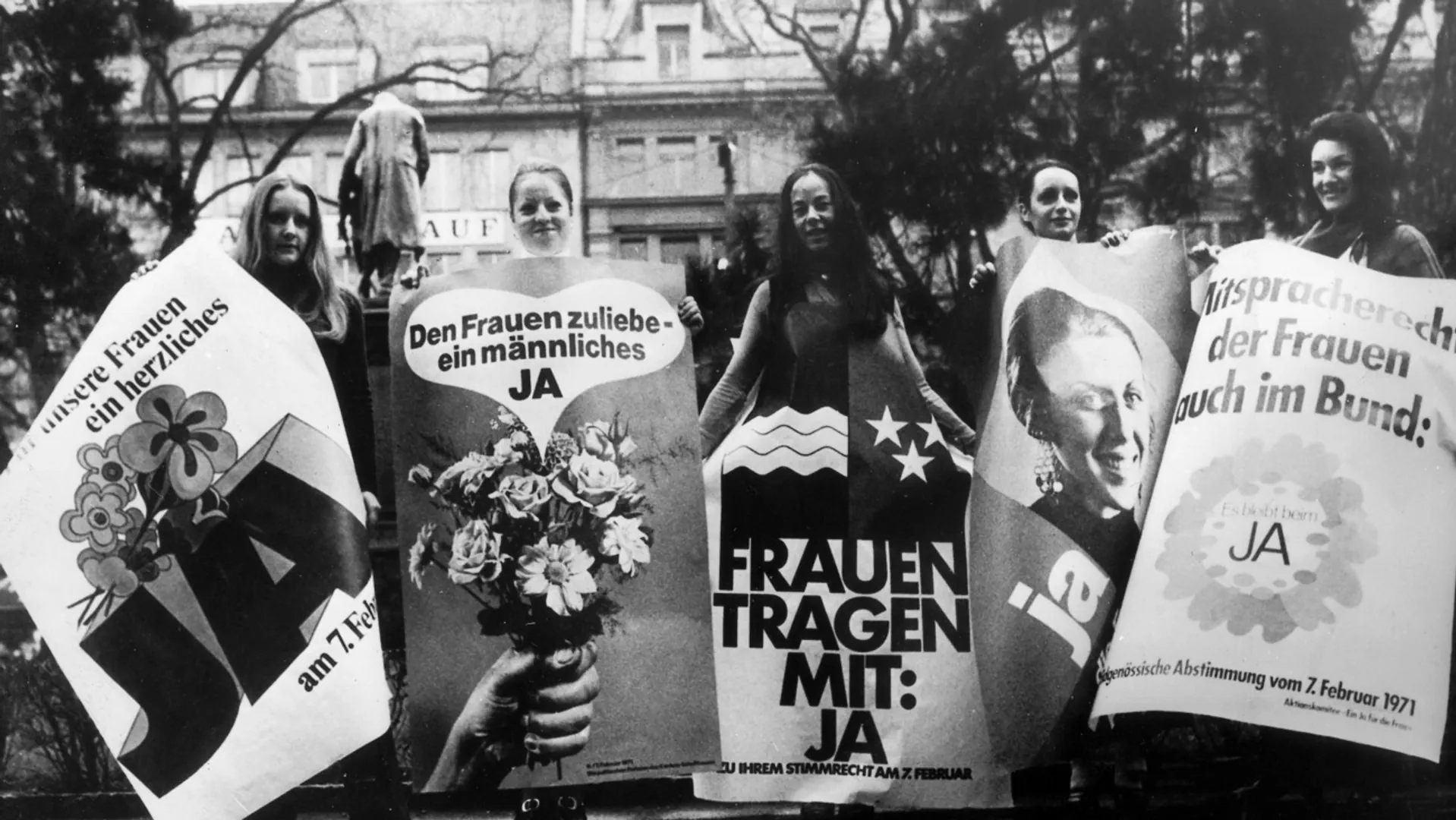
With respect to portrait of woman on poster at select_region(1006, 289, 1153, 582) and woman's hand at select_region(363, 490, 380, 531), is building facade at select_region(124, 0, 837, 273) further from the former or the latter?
portrait of woman on poster at select_region(1006, 289, 1153, 582)

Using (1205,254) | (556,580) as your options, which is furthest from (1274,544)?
(556,580)

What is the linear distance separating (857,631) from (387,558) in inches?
55.1

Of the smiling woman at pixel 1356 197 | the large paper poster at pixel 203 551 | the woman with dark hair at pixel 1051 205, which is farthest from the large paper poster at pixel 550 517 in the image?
the smiling woman at pixel 1356 197

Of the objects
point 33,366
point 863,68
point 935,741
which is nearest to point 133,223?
point 33,366

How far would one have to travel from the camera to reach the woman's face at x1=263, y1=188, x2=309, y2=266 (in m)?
4.58

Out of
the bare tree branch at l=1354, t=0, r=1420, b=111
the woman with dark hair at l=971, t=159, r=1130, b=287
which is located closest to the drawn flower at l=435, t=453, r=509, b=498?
the woman with dark hair at l=971, t=159, r=1130, b=287

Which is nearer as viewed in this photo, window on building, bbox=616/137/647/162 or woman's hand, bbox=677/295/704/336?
woman's hand, bbox=677/295/704/336

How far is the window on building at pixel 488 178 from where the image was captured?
461cm

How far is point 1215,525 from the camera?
4340mm

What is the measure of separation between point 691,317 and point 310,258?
115 centimetres

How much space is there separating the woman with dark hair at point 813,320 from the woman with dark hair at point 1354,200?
0.95 meters

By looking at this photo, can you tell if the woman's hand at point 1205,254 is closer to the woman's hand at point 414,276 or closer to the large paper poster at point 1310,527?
the large paper poster at point 1310,527

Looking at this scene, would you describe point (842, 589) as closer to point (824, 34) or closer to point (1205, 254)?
point (1205, 254)

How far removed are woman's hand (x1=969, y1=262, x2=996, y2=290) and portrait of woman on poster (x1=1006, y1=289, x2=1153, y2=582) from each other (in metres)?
0.13
